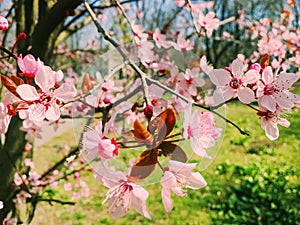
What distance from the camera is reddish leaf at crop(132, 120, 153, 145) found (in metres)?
0.54

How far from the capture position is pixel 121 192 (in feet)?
2.17

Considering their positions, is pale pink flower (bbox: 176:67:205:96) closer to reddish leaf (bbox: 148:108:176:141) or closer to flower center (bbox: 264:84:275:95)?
flower center (bbox: 264:84:275:95)

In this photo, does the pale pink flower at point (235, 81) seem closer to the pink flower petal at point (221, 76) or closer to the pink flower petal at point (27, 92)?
the pink flower petal at point (221, 76)

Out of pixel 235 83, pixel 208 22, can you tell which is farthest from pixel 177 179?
pixel 208 22

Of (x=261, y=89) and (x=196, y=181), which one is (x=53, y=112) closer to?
(x=196, y=181)

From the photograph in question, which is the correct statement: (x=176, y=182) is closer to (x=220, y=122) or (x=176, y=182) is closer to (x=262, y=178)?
(x=220, y=122)

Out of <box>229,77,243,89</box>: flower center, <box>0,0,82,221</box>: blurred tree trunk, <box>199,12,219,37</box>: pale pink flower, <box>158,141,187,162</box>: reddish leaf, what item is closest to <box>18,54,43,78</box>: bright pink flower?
<box>158,141,187,162</box>: reddish leaf

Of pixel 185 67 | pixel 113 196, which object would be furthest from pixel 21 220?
pixel 113 196

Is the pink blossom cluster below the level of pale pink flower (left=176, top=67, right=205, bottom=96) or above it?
above

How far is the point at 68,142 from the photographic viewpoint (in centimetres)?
621

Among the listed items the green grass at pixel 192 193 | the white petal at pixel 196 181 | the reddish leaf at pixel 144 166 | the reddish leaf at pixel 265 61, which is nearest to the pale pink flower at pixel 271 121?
the reddish leaf at pixel 265 61

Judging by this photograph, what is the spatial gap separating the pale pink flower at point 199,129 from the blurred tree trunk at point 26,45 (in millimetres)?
915

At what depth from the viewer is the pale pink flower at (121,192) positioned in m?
0.65

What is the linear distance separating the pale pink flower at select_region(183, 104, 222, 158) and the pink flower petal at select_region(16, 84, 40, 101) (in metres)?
0.29
